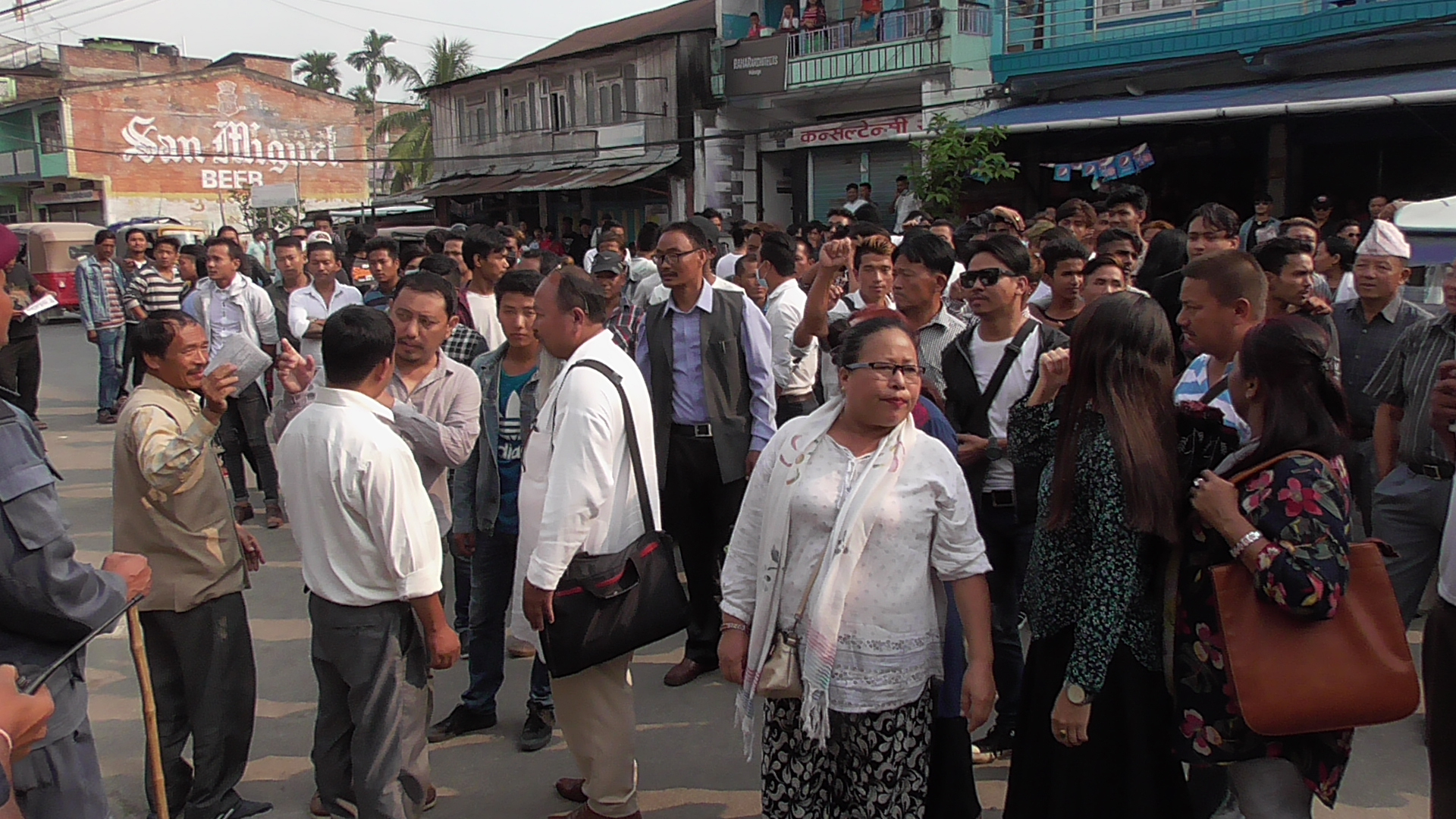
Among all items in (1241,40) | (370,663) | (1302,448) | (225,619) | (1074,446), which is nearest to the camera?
(1302,448)

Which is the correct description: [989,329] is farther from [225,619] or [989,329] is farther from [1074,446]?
[225,619]

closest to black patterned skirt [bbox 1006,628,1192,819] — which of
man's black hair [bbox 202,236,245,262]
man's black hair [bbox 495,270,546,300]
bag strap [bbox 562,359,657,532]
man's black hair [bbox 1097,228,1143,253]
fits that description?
bag strap [bbox 562,359,657,532]

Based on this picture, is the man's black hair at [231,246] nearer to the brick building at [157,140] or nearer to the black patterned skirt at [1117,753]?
the black patterned skirt at [1117,753]

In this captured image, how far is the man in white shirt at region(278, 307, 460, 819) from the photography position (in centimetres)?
298

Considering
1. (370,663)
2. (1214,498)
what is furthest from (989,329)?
(370,663)

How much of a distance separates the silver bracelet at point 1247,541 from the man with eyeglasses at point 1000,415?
4.27ft

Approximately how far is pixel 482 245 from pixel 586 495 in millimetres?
3394

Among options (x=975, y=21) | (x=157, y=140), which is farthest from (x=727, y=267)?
(x=157, y=140)

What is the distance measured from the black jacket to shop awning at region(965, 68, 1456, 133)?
984 centimetres

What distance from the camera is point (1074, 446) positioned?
2.60m

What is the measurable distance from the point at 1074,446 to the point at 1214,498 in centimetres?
35

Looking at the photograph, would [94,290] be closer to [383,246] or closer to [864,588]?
[383,246]

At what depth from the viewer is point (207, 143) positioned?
37.5 meters

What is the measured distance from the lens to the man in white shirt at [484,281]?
593 centimetres
